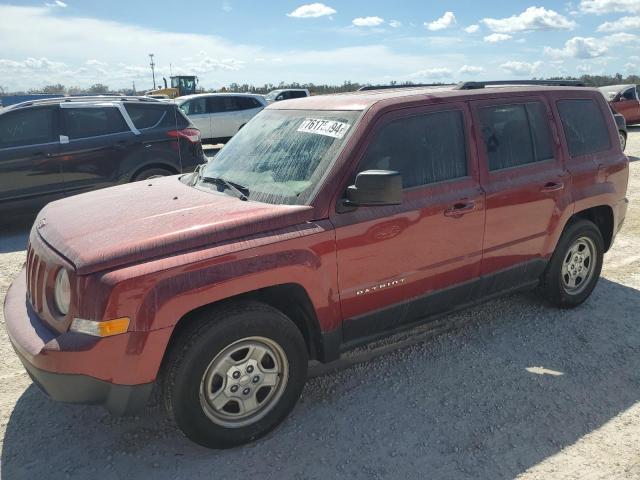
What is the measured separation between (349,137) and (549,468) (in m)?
2.05

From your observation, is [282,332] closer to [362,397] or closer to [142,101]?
[362,397]

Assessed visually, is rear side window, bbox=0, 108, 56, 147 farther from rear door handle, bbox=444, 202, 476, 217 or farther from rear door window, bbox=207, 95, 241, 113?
rear door window, bbox=207, 95, 241, 113

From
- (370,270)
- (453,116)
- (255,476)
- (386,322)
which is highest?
(453,116)

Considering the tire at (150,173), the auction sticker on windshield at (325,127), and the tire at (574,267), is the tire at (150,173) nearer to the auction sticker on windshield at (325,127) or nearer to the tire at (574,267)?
the auction sticker on windshield at (325,127)

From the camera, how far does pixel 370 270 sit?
10.2 ft

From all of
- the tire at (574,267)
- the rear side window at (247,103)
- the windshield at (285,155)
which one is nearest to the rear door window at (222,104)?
the rear side window at (247,103)

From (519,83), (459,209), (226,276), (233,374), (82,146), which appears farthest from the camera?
(82,146)

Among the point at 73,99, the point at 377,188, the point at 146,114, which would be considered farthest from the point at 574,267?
the point at 73,99

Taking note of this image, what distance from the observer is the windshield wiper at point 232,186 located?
316 cm

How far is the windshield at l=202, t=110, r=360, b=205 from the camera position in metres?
3.07

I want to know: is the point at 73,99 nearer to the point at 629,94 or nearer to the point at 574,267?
the point at 574,267

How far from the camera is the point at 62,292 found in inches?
103

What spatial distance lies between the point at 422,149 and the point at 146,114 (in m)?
5.68

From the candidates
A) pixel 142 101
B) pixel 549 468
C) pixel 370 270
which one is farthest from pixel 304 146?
pixel 142 101
